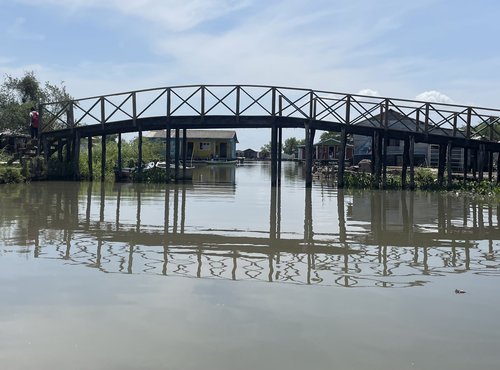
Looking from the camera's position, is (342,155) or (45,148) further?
(45,148)

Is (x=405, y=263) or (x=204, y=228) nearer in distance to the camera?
(x=405, y=263)

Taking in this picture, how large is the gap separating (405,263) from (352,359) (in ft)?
13.7

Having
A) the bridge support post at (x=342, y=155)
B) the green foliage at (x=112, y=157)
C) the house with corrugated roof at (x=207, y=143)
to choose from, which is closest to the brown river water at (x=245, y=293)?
the bridge support post at (x=342, y=155)

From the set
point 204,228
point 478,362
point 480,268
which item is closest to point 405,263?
point 480,268

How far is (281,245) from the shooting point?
10031 mm

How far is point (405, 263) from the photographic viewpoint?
862 cm

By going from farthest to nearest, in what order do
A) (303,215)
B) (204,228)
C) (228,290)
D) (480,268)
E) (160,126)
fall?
(160,126) → (303,215) → (204,228) → (480,268) → (228,290)

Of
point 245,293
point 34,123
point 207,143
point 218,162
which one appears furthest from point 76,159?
point 207,143

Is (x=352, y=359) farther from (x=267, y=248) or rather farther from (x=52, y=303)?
(x=267, y=248)

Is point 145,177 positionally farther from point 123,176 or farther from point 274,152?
point 274,152

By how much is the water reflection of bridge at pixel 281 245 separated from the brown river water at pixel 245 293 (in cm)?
4

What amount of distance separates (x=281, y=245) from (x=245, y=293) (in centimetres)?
344

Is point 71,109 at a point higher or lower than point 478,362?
higher

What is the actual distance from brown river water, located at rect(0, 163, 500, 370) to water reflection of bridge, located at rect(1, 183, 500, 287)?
0.13 ft
